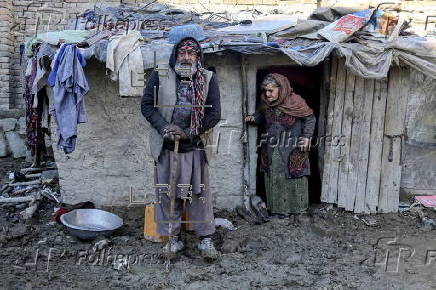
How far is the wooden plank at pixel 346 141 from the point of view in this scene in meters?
5.38

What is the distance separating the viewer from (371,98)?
5371 millimetres

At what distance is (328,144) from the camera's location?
550cm

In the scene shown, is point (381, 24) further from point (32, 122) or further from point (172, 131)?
point (32, 122)

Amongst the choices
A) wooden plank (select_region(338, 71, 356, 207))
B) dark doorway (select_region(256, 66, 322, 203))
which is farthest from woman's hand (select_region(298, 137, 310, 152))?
dark doorway (select_region(256, 66, 322, 203))

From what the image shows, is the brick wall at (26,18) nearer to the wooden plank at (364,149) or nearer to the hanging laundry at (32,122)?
the hanging laundry at (32,122)

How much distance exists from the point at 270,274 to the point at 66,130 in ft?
7.93

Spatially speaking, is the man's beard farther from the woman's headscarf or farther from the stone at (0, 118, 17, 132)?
the stone at (0, 118, 17, 132)

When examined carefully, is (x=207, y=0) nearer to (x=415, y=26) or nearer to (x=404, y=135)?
(x=415, y=26)

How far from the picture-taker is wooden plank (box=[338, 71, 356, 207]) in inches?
212

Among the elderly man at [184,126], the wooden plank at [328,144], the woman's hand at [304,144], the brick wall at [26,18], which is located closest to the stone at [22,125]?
the brick wall at [26,18]

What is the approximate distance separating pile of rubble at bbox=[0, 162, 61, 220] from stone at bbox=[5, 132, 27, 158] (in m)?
1.14

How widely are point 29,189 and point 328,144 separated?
163 inches

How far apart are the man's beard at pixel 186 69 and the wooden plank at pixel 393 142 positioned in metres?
2.68

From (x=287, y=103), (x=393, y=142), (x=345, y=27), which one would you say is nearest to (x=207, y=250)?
(x=287, y=103)
